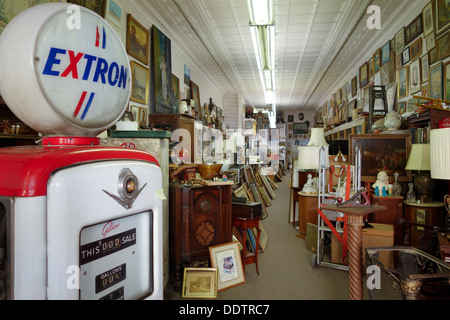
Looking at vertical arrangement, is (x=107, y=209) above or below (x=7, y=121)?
below

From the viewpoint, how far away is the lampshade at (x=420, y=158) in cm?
366

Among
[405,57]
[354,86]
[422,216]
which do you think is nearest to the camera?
[422,216]

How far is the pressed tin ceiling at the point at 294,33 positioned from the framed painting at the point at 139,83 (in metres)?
0.98

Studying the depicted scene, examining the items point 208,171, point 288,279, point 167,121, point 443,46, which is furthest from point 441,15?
point 167,121

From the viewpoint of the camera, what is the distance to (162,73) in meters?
5.30

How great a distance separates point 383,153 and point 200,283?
334 cm

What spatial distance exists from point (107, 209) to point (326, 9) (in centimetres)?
534

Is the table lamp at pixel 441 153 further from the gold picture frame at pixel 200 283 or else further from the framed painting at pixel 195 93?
the framed painting at pixel 195 93

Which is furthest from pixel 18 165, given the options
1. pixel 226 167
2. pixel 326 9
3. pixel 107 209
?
pixel 226 167

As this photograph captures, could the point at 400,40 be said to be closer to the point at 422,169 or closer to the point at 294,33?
the point at 294,33

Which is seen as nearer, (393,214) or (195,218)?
(195,218)

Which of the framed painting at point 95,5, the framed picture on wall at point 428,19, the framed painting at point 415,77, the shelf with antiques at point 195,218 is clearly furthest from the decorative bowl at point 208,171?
the framed picture on wall at point 428,19
